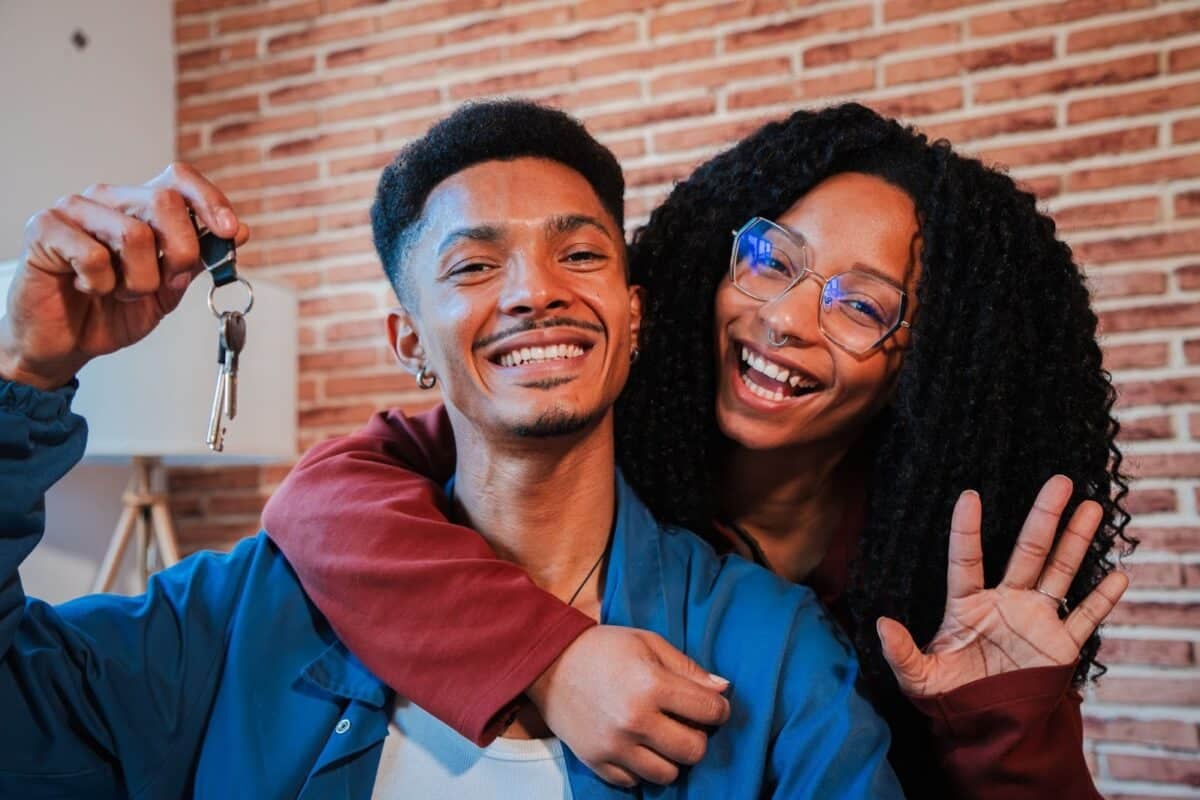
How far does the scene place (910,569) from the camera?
4.83 feet

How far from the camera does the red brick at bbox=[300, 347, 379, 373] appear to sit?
3.22 metres

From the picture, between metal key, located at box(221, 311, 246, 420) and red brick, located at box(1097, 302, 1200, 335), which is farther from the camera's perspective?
red brick, located at box(1097, 302, 1200, 335)

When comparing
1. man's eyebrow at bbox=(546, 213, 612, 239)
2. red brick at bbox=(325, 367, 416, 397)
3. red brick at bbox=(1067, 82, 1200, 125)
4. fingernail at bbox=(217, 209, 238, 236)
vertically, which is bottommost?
red brick at bbox=(325, 367, 416, 397)

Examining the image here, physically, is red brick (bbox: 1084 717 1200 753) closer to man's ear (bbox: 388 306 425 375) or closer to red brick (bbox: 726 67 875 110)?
red brick (bbox: 726 67 875 110)

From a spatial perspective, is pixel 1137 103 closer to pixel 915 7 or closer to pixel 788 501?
pixel 915 7

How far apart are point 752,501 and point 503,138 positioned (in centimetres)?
75

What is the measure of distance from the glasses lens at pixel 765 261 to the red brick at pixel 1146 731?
159 centimetres

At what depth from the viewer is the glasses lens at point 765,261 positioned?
153 centimetres

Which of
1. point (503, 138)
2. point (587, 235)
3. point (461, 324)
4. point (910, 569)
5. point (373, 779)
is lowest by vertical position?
point (373, 779)

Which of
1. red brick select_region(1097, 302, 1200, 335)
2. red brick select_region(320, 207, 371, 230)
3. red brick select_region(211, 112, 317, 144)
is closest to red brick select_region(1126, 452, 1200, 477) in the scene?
red brick select_region(1097, 302, 1200, 335)

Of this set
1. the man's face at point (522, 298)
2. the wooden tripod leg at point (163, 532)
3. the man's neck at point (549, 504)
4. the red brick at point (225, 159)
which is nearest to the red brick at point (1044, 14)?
the man's face at point (522, 298)

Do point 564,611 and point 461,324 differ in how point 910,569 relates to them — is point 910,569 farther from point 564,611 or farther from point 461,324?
point 461,324

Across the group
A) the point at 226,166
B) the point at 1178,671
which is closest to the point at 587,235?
the point at 1178,671

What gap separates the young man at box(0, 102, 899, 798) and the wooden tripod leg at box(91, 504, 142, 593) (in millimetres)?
1317
